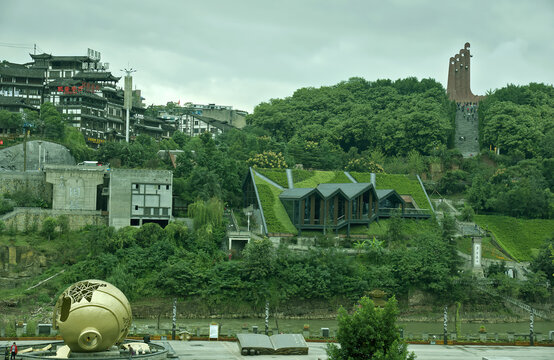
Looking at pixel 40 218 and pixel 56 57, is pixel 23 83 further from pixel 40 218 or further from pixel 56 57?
pixel 40 218

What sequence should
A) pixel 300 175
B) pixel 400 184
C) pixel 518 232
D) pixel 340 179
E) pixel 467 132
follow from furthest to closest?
pixel 467 132 < pixel 400 184 < pixel 340 179 < pixel 300 175 < pixel 518 232

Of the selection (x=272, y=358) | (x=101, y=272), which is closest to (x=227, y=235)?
(x=101, y=272)

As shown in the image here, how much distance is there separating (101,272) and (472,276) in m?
26.7

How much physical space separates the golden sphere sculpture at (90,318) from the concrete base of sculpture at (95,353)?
0.26 m

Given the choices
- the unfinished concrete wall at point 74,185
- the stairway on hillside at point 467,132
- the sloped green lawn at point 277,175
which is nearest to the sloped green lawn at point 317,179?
the sloped green lawn at point 277,175

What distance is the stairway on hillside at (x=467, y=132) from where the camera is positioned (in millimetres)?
91188

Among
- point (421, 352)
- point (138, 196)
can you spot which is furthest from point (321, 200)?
point (421, 352)

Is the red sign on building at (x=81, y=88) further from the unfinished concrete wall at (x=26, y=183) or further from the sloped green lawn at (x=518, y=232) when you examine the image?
the sloped green lawn at (x=518, y=232)

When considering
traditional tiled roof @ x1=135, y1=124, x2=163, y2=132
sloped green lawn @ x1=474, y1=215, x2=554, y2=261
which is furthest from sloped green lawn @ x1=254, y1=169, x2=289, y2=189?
traditional tiled roof @ x1=135, y1=124, x2=163, y2=132

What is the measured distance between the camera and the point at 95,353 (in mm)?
29500

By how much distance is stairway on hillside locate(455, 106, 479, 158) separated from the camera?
299 feet

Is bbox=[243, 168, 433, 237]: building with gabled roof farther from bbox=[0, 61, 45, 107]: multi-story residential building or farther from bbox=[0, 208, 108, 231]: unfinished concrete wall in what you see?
bbox=[0, 61, 45, 107]: multi-story residential building

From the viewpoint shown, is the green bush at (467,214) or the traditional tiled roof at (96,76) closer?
the green bush at (467,214)

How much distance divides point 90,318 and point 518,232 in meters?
47.4
